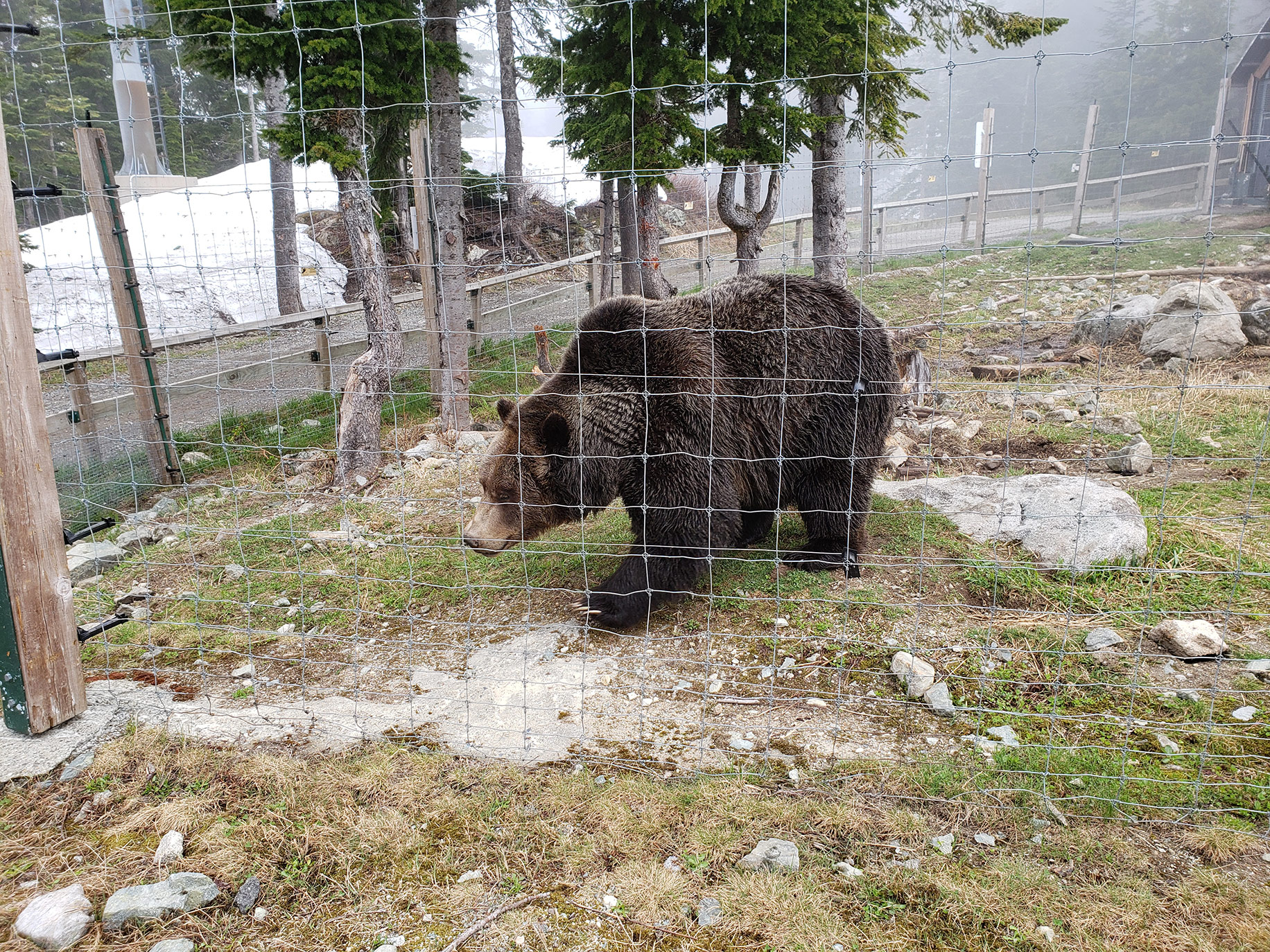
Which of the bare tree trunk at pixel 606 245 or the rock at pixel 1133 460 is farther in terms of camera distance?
the bare tree trunk at pixel 606 245

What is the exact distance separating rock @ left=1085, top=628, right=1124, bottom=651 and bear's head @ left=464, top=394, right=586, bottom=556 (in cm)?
278

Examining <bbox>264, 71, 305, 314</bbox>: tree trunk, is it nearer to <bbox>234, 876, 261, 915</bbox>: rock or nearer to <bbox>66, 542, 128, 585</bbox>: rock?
<bbox>66, 542, 128, 585</bbox>: rock

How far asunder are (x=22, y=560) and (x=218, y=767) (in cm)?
124

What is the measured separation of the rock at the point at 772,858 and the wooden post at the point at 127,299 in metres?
5.76

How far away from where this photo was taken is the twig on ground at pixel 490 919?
2475mm

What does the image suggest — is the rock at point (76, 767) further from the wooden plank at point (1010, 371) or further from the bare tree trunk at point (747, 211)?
the wooden plank at point (1010, 371)

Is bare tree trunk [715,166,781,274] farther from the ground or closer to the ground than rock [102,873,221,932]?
farther from the ground

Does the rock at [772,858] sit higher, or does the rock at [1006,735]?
the rock at [772,858]

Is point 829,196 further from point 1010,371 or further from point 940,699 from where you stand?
point 940,699

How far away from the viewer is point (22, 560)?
336 centimetres

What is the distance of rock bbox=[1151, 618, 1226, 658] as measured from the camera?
378cm

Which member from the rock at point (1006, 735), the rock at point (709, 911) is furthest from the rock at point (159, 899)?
the rock at point (1006, 735)

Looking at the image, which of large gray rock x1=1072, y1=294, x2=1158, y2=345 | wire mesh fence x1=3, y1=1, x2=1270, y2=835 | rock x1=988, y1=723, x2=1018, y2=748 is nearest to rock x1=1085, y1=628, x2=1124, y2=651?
wire mesh fence x1=3, y1=1, x2=1270, y2=835

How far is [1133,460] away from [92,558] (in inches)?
310
